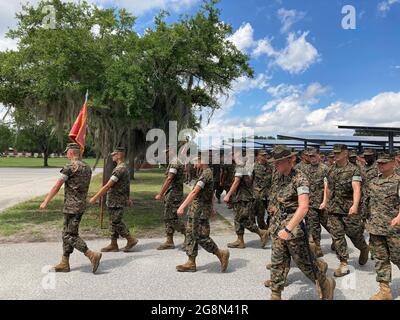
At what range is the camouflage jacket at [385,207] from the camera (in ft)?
14.1

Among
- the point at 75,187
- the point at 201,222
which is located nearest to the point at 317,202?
the point at 201,222

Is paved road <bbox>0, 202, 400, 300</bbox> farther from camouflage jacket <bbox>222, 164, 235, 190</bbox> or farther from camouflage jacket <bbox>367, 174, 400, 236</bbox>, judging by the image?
camouflage jacket <bbox>222, 164, 235, 190</bbox>

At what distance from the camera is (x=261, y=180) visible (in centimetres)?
785

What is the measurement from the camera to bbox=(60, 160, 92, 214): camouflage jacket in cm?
529

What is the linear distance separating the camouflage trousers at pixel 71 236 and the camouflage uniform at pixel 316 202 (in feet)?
11.8

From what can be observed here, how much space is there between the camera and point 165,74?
33.7 ft

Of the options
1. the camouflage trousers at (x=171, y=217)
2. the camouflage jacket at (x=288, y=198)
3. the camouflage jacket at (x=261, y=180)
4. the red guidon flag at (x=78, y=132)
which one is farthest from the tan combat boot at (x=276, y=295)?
the red guidon flag at (x=78, y=132)

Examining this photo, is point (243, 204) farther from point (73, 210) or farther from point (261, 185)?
point (73, 210)

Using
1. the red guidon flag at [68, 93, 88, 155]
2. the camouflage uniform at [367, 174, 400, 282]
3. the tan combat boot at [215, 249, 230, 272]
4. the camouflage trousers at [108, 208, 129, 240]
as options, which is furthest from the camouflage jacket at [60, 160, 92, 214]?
the camouflage uniform at [367, 174, 400, 282]

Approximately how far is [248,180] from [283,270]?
310 cm

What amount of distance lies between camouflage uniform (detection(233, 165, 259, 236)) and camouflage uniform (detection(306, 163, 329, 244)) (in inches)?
43.2
